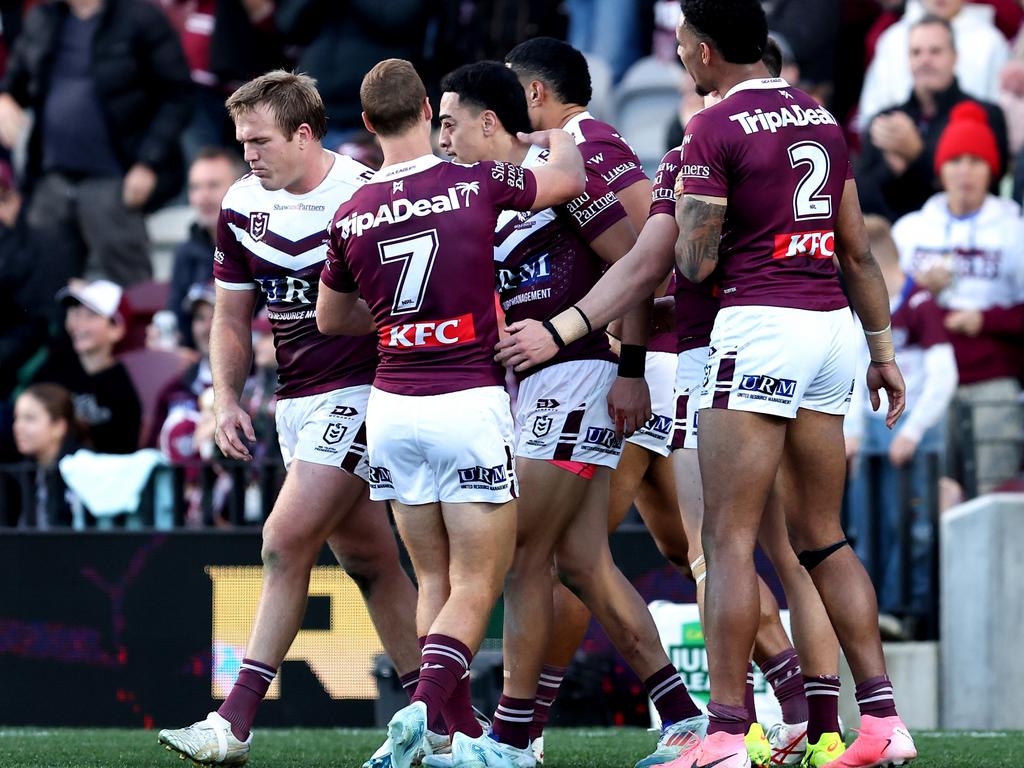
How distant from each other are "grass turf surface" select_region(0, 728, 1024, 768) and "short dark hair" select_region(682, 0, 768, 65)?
2.47 metres

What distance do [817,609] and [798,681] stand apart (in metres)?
0.38

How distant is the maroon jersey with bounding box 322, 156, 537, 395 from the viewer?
560cm

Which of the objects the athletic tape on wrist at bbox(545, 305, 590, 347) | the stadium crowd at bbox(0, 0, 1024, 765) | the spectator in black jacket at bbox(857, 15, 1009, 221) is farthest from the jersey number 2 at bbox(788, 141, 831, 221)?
the spectator in black jacket at bbox(857, 15, 1009, 221)

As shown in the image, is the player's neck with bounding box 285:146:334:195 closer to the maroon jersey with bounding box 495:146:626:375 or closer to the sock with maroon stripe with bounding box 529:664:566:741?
the maroon jersey with bounding box 495:146:626:375

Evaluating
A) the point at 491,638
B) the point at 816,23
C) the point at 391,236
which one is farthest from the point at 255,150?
the point at 816,23

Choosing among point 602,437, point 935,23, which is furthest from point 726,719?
point 935,23

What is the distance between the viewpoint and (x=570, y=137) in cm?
602

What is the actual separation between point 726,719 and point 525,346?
1.28m

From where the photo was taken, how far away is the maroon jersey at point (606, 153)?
6.26 metres

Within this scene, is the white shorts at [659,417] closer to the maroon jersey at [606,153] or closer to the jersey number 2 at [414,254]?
the maroon jersey at [606,153]

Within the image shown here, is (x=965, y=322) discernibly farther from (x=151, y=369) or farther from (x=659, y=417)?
(x=151, y=369)

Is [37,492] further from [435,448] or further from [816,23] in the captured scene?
[816,23]

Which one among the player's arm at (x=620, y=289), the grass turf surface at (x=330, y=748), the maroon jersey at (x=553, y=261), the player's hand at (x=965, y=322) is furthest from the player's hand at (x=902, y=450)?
the player's arm at (x=620, y=289)

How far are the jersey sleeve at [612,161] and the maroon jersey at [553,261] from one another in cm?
4
